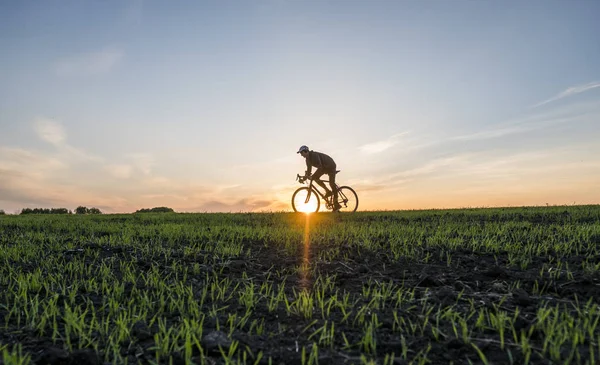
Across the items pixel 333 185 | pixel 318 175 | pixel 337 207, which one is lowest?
pixel 337 207

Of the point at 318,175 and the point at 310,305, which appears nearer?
the point at 310,305

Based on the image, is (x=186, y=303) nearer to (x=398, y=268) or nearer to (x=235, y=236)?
(x=398, y=268)

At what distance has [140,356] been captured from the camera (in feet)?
8.98

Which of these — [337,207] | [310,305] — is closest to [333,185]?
[337,207]

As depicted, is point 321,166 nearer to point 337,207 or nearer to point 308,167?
point 308,167

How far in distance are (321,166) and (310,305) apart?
39.0 feet

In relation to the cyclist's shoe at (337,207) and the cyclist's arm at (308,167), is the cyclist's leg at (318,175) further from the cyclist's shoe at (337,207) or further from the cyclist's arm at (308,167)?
the cyclist's shoe at (337,207)

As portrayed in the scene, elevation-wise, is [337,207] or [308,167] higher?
[308,167]

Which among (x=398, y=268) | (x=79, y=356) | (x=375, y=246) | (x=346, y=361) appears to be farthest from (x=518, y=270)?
(x=79, y=356)

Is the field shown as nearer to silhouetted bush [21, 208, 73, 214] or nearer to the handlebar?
the handlebar

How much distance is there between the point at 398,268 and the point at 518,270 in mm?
1369

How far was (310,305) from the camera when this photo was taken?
3.39 metres

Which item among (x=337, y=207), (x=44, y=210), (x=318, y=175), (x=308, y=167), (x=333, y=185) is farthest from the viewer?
(x=44, y=210)

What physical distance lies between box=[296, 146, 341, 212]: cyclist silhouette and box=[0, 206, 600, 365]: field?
830 cm
